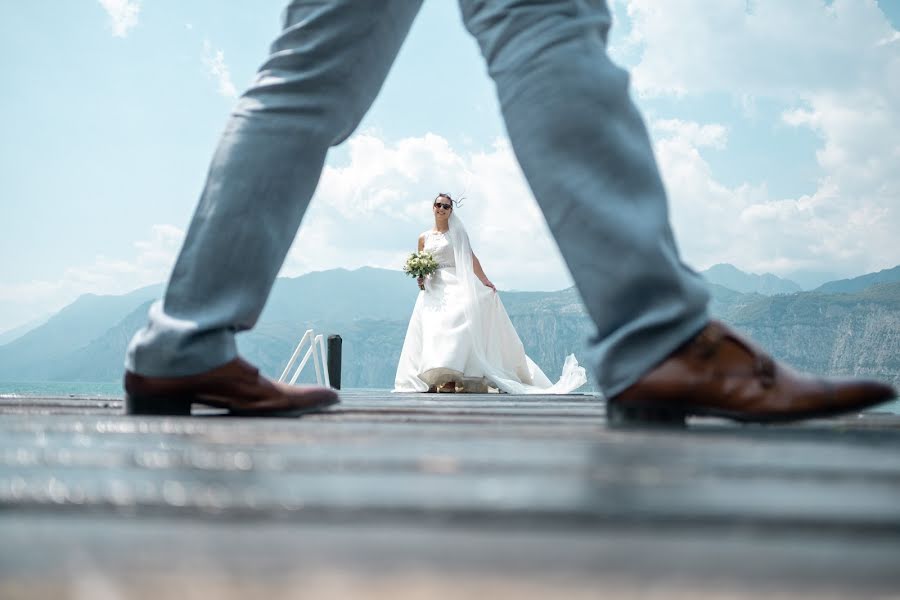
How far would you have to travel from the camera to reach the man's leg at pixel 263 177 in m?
0.87

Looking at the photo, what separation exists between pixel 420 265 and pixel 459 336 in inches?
29.2

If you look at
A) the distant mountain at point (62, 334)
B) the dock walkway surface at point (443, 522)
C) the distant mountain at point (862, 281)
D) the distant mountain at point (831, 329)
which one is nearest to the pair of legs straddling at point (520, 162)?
the dock walkway surface at point (443, 522)

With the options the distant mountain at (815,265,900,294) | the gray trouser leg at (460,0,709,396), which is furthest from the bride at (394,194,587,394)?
the distant mountain at (815,265,900,294)

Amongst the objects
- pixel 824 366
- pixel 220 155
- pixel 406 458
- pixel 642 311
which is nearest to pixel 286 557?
→ pixel 406 458

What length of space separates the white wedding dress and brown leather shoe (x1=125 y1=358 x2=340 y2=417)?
5.21 meters

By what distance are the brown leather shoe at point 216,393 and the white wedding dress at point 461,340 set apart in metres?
5.21

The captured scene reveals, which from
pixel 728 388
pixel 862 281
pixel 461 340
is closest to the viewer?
pixel 728 388

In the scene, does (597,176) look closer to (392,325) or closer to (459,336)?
(459,336)

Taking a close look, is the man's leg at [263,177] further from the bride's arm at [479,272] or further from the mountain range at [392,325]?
the mountain range at [392,325]

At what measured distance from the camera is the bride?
623cm

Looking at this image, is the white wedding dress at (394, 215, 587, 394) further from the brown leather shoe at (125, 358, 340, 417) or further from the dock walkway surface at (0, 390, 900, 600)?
the dock walkway surface at (0, 390, 900, 600)

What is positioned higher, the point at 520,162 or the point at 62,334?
the point at 520,162

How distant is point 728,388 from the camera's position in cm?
72


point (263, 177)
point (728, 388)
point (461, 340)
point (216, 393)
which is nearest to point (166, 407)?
point (216, 393)
